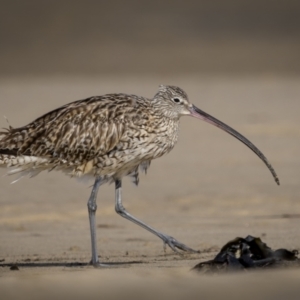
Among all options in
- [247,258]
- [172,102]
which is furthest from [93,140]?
[247,258]

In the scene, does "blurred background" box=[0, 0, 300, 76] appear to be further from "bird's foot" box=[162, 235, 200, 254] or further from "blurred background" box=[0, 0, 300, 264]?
"bird's foot" box=[162, 235, 200, 254]

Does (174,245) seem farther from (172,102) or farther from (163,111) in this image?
(172,102)

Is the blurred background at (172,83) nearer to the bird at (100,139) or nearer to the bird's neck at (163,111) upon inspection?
the bird at (100,139)

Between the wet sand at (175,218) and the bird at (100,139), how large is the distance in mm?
702

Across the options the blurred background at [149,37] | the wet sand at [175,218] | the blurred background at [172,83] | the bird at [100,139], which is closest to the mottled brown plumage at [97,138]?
the bird at [100,139]

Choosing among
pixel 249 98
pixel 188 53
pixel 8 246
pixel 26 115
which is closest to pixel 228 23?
pixel 188 53

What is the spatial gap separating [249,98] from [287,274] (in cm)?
1540

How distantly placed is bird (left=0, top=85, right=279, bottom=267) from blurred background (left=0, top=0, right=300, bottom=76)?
20.5 m

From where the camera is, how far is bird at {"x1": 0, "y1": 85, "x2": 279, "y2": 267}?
460 inches

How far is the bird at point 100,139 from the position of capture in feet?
38.3

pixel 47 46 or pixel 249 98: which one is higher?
pixel 47 46

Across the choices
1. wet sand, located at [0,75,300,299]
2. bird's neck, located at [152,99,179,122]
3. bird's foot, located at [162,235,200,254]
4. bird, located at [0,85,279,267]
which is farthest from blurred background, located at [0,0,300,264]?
bird's neck, located at [152,99,179,122]

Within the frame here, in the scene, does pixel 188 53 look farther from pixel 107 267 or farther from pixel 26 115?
pixel 107 267

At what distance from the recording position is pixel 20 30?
39125 mm
